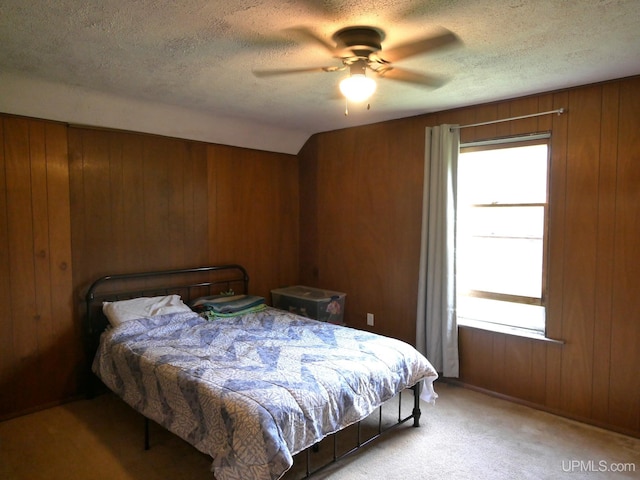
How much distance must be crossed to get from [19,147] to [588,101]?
13.6 ft

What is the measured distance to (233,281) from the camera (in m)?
4.35

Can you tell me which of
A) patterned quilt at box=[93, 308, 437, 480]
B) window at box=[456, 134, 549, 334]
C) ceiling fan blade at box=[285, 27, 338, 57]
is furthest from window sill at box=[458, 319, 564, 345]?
ceiling fan blade at box=[285, 27, 338, 57]

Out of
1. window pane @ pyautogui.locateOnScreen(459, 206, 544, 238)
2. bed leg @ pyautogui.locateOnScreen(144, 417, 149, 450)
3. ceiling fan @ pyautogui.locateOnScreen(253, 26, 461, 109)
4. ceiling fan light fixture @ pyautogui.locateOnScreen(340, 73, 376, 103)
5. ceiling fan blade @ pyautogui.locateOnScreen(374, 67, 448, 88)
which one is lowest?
bed leg @ pyautogui.locateOnScreen(144, 417, 149, 450)

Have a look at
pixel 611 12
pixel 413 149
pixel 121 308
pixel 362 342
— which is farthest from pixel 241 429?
pixel 413 149

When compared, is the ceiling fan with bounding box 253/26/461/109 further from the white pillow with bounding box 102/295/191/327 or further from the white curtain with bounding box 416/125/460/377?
the white pillow with bounding box 102/295/191/327

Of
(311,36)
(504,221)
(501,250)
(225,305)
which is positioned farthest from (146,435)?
(504,221)

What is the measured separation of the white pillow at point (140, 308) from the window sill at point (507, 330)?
2.46 m

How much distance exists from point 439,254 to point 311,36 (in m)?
2.18

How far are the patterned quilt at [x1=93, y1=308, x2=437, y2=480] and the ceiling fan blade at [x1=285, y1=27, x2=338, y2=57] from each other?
1.83 metres

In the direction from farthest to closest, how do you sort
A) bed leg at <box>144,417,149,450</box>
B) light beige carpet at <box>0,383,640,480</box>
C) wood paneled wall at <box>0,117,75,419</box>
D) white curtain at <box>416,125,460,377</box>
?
white curtain at <box>416,125,460,377</box>
wood paneled wall at <box>0,117,75,419</box>
bed leg at <box>144,417,149,450</box>
light beige carpet at <box>0,383,640,480</box>

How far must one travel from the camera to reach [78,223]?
3293 millimetres

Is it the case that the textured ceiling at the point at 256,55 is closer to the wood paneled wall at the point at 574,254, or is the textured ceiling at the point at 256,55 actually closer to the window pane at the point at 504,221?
the wood paneled wall at the point at 574,254

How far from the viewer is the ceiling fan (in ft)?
6.84

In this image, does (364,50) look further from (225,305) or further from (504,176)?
(225,305)
